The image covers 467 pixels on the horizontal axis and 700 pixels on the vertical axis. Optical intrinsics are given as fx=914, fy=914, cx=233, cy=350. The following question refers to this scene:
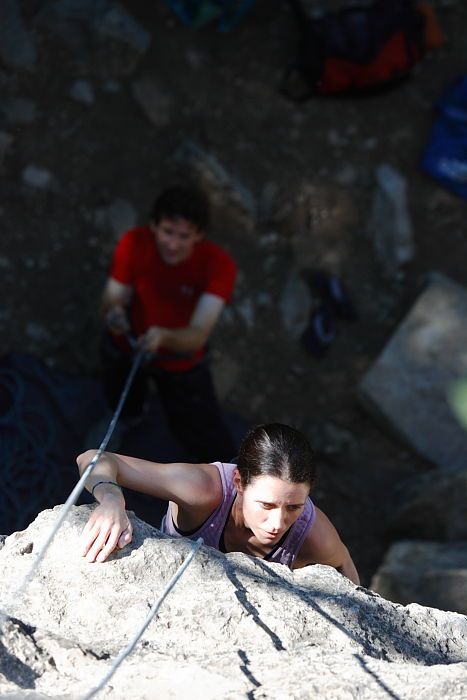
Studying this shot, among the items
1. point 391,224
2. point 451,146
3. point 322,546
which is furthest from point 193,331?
point 451,146

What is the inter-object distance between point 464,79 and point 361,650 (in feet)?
15.0

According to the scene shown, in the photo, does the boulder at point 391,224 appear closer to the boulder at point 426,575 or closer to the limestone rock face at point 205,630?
the boulder at point 426,575

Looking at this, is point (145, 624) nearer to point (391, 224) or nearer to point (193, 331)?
point (193, 331)

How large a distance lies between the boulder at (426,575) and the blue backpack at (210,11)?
3.28 meters

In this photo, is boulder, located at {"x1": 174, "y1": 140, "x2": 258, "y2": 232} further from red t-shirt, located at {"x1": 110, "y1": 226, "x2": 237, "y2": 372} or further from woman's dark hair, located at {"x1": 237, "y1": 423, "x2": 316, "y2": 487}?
woman's dark hair, located at {"x1": 237, "y1": 423, "x2": 316, "y2": 487}

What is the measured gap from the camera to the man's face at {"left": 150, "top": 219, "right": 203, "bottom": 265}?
3697 mm

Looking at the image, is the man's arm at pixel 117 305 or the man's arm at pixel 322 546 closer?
the man's arm at pixel 322 546

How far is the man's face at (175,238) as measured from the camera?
370cm

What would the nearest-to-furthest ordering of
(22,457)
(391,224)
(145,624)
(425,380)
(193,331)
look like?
(145,624) → (193,331) → (22,457) → (425,380) → (391,224)

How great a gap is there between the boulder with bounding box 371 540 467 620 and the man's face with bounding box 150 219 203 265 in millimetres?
1755

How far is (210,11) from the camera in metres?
5.50

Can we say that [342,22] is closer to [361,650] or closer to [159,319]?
[159,319]

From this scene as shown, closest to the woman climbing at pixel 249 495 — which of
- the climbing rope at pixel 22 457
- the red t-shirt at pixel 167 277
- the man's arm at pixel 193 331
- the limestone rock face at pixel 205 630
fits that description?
the limestone rock face at pixel 205 630

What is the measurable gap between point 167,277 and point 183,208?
0.38 meters
